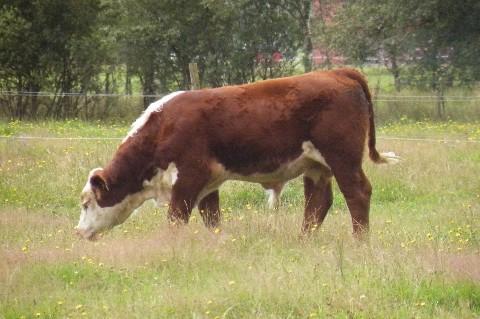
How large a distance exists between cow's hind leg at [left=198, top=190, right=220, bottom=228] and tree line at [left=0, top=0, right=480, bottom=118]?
1566 centimetres

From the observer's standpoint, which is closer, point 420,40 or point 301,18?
point 420,40

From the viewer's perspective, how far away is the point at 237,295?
6348mm

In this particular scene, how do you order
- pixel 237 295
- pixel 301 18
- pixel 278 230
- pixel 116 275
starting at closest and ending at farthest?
pixel 237 295, pixel 116 275, pixel 278 230, pixel 301 18

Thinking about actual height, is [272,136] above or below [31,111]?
above

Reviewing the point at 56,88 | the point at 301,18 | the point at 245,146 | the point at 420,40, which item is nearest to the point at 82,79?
the point at 56,88

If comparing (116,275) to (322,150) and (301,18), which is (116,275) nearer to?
(322,150)

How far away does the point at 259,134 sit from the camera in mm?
9281

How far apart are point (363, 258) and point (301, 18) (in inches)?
856

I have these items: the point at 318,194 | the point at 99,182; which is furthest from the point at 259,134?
the point at 99,182

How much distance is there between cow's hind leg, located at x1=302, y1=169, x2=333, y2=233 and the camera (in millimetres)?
9770

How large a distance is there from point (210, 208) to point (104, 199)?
1.10 meters

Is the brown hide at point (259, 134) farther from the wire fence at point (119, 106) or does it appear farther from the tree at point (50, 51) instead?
the tree at point (50, 51)

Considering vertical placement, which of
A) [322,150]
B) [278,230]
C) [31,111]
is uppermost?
[322,150]

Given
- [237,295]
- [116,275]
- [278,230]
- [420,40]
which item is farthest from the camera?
[420,40]
